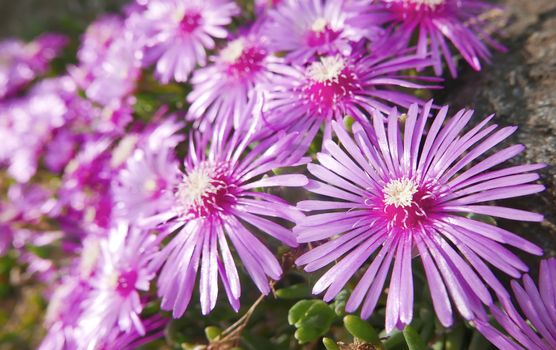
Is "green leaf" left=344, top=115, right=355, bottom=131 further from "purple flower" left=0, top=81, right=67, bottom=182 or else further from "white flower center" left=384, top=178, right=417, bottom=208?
"purple flower" left=0, top=81, right=67, bottom=182

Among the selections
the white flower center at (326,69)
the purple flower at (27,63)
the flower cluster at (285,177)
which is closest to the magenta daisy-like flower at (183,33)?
the flower cluster at (285,177)

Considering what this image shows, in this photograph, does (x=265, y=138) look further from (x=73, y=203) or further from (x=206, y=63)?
(x=73, y=203)

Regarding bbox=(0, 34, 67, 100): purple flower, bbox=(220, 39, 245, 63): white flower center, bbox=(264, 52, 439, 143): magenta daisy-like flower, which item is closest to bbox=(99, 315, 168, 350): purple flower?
bbox=(264, 52, 439, 143): magenta daisy-like flower

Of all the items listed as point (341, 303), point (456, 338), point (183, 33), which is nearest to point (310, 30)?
point (183, 33)

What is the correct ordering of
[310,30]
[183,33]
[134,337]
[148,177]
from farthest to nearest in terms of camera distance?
[183,33]
[148,177]
[310,30]
[134,337]

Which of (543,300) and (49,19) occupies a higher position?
(49,19)

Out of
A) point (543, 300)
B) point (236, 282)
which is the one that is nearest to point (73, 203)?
point (236, 282)

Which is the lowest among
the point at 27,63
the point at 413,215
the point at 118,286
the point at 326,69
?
the point at 118,286

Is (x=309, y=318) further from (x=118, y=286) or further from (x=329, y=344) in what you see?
(x=118, y=286)
